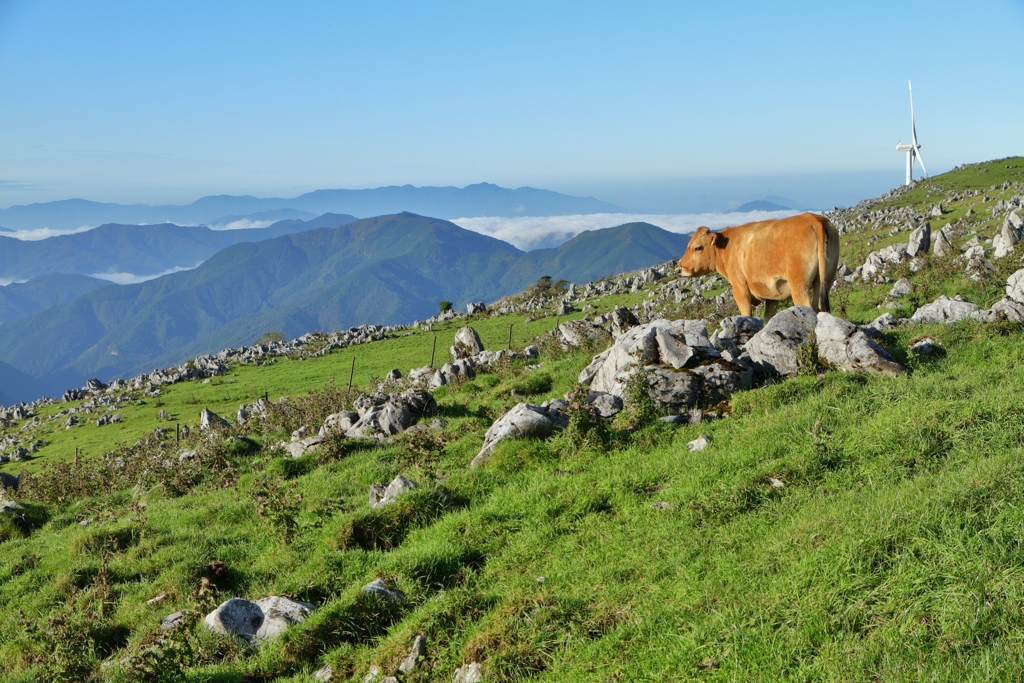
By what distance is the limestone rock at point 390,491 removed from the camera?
11586 mm

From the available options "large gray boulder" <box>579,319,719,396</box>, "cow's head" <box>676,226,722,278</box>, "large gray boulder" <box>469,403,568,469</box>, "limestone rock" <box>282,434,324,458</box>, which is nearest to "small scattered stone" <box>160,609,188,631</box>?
"large gray boulder" <box>469,403,568,469</box>

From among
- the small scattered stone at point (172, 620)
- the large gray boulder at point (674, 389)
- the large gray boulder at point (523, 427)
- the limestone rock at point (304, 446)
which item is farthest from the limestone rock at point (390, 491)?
the limestone rock at point (304, 446)

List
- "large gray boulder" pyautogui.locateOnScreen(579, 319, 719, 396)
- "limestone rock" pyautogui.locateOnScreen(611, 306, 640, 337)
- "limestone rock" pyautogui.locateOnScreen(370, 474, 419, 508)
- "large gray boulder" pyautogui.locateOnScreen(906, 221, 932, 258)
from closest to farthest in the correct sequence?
"limestone rock" pyautogui.locateOnScreen(370, 474, 419, 508)
"large gray boulder" pyautogui.locateOnScreen(579, 319, 719, 396)
"limestone rock" pyautogui.locateOnScreen(611, 306, 640, 337)
"large gray boulder" pyautogui.locateOnScreen(906, 221, 932, 258)

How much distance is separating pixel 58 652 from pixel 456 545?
4732mm

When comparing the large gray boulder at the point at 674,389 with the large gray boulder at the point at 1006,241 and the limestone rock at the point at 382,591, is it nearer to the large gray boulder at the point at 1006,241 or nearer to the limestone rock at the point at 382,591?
the limestone rock at the point at 382,591

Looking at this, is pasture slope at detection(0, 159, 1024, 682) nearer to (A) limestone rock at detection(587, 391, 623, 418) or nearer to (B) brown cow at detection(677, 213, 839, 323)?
(A) limestone rock at detection(587, 391, 623, 418)

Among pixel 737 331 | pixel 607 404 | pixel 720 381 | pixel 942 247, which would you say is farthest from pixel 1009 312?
pixel 942 247

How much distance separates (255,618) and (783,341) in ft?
35.3

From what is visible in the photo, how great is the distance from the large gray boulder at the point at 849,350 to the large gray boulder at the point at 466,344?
56.4 ft

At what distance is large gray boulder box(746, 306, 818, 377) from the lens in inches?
544

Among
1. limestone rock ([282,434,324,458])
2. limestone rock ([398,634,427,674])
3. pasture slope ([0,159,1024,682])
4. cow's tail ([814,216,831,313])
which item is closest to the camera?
pasture slope ([0,159,1024,682])

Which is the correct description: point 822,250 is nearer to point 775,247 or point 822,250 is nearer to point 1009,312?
point 775,247

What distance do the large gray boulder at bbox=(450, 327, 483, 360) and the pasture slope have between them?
12.5 m

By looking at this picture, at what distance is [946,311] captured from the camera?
15672 millimetres
